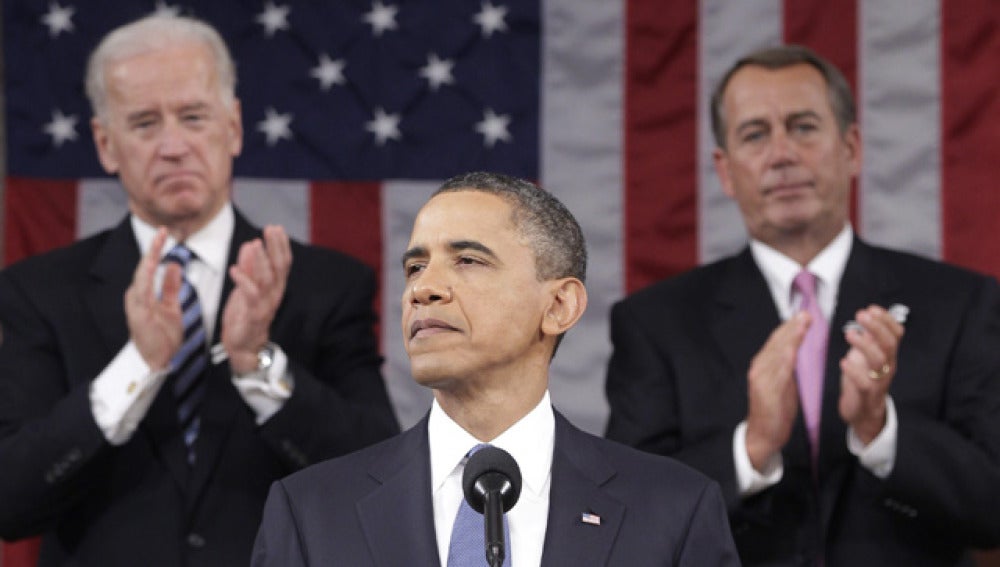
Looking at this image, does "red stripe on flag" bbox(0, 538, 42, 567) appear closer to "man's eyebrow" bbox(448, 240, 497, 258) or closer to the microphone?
"man's eyebrow" bbox(448, 240, 497, 258)

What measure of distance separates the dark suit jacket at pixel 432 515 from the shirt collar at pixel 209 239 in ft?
3.79

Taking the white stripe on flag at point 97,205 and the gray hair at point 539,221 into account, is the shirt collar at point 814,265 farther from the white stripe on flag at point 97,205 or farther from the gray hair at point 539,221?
the white stripe on flag at point 97,205

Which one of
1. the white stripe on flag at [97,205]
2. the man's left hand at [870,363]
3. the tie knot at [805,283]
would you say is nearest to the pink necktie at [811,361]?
the tie knot at [805,283]

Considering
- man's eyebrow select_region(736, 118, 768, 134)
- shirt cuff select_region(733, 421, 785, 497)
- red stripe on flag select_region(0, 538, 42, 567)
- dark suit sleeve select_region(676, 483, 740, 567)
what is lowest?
red stripe on flag select_region(0, 538, 42, 567)

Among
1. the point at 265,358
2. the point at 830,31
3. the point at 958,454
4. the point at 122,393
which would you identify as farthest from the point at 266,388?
the point at 830,31

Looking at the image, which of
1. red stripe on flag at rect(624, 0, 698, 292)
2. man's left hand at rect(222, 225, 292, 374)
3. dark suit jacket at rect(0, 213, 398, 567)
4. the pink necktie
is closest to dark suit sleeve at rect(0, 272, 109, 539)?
dark suit jacket at rect(0, 213, 398, 567)

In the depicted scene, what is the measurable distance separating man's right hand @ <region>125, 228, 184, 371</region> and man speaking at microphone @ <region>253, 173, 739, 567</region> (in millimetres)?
847

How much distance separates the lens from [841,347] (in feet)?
12.4

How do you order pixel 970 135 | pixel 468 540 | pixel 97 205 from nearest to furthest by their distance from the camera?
pixel 468 540, pixel 970 135, pixel 97 205

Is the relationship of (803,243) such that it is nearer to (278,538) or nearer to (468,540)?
(468,540)

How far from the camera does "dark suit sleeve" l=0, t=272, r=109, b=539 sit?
11.4 feet

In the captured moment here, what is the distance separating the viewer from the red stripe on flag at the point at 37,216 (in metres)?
4.86

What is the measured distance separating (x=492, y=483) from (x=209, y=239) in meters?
1.62

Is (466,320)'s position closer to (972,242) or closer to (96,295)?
(96,295)
